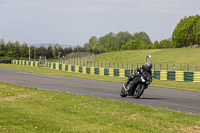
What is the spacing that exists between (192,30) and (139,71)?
111 metres

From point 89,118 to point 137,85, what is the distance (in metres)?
6.56

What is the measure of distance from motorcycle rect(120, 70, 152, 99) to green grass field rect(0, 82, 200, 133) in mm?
2818

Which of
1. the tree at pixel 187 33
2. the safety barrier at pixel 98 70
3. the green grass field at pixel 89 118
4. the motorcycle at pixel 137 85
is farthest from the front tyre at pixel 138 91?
the tree at pixel 187 33

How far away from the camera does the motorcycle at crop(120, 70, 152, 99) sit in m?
15.7

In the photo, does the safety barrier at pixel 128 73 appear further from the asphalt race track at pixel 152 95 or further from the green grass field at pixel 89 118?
the green grass field at pixel 89 118

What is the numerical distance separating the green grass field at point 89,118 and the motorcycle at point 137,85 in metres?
2.82

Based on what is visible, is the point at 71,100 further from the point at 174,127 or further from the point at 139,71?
the point at 174,127

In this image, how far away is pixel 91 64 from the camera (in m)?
72.6

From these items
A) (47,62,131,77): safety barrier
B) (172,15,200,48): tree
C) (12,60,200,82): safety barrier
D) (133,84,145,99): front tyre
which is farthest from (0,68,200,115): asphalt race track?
(172,15,200,48): tree

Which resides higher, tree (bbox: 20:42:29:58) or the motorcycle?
tree (bbox: 20:42:29:58)

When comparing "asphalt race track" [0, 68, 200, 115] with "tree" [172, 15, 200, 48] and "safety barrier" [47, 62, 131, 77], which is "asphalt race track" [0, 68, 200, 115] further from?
"tree" [172, 15, 200, 48]

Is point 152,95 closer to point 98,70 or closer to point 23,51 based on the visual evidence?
point 98,70

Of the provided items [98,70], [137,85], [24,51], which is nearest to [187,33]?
[24,51]

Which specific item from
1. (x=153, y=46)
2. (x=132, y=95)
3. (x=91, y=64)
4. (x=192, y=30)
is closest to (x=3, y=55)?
(x=153, y=46)
